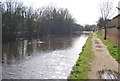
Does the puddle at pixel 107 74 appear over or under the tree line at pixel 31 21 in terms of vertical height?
under

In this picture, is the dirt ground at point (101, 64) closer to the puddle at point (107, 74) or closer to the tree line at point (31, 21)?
the puddle at point (107, 74)

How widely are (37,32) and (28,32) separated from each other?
24.1 ft

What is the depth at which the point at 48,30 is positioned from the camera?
266ft

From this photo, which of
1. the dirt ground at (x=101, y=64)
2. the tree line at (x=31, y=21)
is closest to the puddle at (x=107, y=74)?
the dirt ground at (x=101, y=64)

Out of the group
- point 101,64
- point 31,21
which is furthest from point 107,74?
point 31,21

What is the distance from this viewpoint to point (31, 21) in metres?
61.5

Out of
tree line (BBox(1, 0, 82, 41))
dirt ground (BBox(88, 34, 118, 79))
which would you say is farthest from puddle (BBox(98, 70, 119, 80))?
tree line (BBox(1, 0, 82, 41))

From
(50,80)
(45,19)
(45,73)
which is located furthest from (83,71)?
(45,19)

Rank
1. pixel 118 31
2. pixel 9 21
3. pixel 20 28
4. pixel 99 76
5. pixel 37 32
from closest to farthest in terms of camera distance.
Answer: pixel 99 76, pixel 118 31, pixel 9 21, pixel 20 28, pixel 37 32

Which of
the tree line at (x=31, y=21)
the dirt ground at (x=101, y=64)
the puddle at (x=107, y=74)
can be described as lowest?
the puddle at (x=107, y=74)

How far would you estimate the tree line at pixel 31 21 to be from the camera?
45.3 metres

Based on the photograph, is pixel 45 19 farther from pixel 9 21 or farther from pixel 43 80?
pixel 43 80

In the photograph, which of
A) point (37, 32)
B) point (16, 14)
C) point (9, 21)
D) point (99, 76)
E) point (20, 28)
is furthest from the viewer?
point (37, 32)

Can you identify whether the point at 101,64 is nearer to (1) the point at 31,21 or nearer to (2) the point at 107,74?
(2) the point at 107,74
